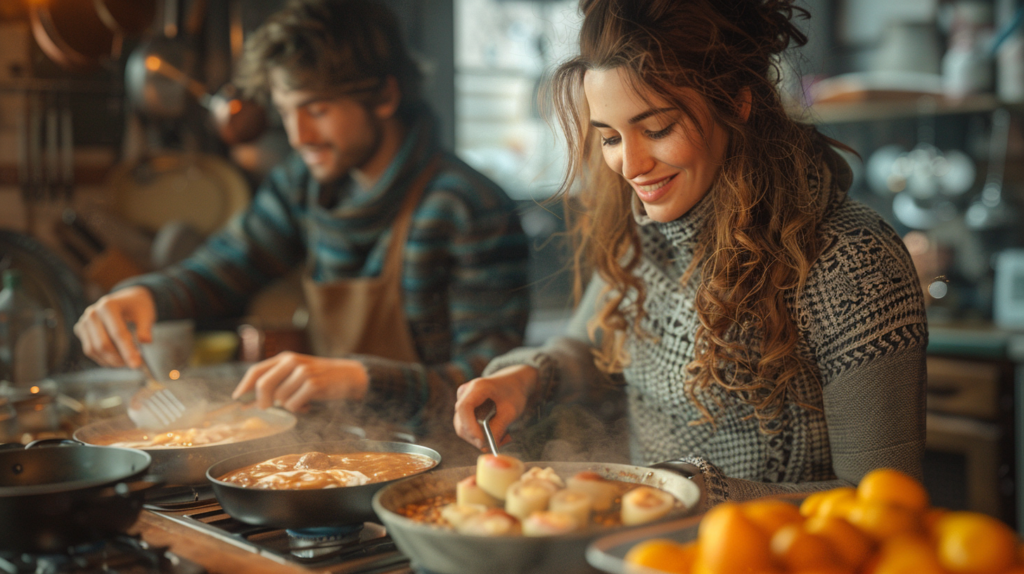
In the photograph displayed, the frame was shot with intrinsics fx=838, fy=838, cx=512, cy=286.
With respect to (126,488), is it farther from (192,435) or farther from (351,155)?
(351,155)

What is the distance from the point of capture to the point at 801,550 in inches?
25.0

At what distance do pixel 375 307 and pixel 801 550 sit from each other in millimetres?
1586

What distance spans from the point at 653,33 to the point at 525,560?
0.73m

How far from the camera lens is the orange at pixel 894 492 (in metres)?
0.71

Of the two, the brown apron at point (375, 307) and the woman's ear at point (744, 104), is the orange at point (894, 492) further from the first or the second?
the brown apron at point (375, 307)

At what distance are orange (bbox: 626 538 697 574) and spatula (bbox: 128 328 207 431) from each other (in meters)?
0.94

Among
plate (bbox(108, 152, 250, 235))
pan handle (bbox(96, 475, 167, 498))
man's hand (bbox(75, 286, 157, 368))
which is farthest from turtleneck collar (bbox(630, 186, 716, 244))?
plate (bbox(108, 152, 250, 235))

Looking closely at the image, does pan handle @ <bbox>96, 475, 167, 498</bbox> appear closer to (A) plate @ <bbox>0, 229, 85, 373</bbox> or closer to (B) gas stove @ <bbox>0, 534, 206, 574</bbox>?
(B) gas stove @ <bbox>0, 534, 206, 574</bbox>

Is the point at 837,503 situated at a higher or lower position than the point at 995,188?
lower

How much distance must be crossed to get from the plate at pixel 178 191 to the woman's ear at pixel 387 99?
50.7 inches

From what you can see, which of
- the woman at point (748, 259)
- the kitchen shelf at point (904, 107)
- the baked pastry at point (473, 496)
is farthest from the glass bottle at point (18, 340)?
the kitchen shelf at point (904, 107)

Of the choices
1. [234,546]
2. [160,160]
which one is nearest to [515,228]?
[234,546]

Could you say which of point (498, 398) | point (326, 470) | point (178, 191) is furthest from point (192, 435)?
point (178, 191)

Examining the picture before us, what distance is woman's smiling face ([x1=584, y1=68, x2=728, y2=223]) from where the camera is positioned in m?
1.13
